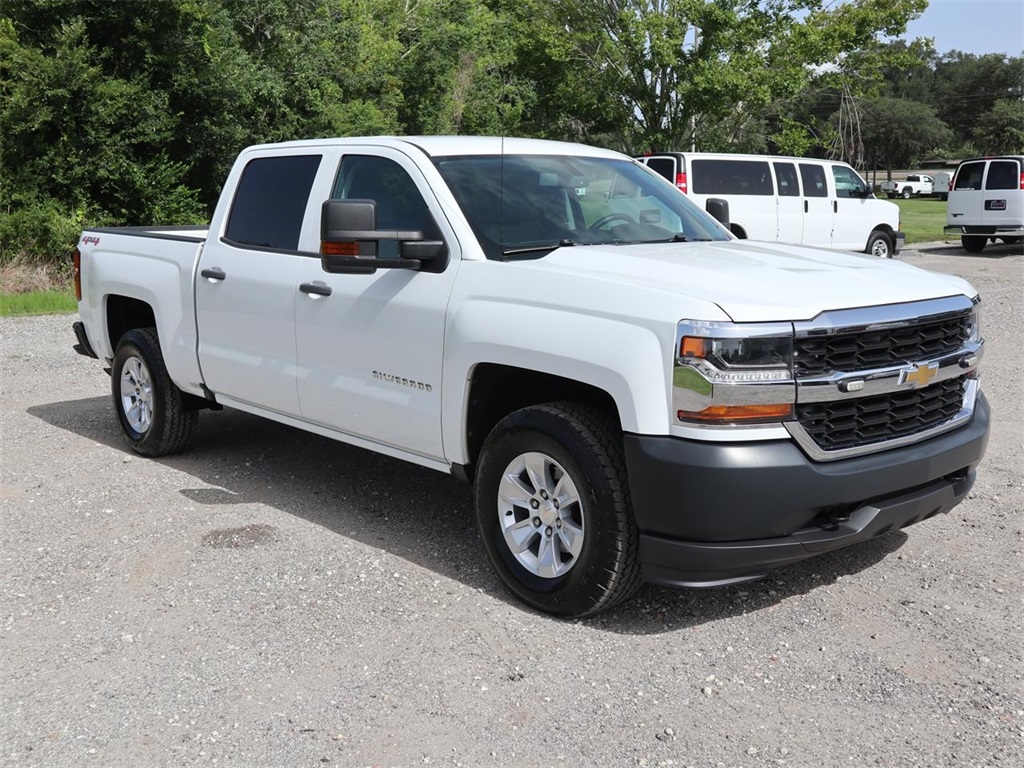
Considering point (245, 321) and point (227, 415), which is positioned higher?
point (245, 321)

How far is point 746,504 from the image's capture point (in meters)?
3.79

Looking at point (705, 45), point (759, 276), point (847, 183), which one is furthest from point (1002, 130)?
point (759, 276)

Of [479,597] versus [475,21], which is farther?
[475,21]

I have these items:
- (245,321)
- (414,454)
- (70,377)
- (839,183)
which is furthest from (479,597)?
(839,183)

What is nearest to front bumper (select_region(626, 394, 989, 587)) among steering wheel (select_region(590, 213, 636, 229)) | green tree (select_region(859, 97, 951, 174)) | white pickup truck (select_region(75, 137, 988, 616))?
white pickup truck (select_region(75, 137, 988, 616))

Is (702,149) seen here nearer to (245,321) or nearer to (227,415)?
(227,415)

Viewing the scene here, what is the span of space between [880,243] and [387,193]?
692 inches

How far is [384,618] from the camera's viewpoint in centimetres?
438

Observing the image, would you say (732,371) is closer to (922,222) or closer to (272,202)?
(272,202)

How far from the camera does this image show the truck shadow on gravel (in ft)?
14.9

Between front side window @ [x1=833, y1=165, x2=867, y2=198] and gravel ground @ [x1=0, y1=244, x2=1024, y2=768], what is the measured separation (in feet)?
48.0

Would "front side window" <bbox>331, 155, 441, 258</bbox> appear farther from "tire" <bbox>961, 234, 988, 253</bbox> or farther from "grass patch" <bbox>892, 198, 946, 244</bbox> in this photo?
"grass patch" <bbox>892, 198, 946, 244</bbox>

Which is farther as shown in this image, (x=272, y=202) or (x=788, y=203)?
(x=788, y=203)

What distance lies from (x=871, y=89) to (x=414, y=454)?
93.0 ft
